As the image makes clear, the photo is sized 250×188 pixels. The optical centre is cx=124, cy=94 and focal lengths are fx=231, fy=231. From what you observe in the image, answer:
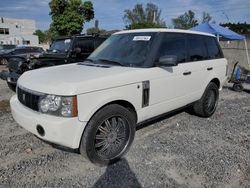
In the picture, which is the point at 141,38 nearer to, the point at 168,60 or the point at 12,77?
the point at 168,60

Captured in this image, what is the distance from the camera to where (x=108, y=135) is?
3279mm

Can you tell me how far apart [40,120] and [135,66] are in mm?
1606

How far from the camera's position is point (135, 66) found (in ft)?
11.7

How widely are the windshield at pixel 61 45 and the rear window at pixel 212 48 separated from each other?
15.6 feet

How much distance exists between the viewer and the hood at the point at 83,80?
275 cm

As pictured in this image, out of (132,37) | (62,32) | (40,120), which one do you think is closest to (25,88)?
(40,120)

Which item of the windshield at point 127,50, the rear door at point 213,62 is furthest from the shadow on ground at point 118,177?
the rear door at point 213,62

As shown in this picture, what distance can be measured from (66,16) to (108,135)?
95.8ft

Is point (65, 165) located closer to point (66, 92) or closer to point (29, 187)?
point (29, 187)

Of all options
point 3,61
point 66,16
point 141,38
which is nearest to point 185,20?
point 66,16

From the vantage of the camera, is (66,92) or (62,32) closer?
(66,92)

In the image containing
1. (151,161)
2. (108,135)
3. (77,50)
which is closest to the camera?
(108,135)

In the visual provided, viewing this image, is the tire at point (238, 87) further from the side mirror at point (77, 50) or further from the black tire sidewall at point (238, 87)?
the side mirror at point (77, 50)

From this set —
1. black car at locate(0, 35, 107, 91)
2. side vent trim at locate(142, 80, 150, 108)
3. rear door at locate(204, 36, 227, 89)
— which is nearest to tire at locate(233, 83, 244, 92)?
rear door at locate(204, 36, 227, 89)
